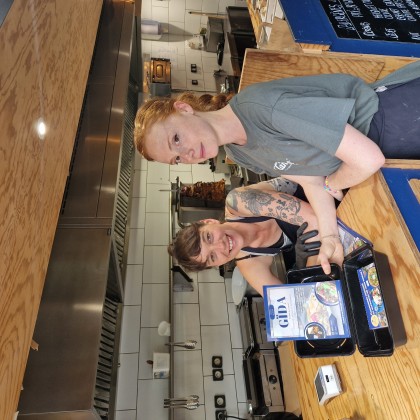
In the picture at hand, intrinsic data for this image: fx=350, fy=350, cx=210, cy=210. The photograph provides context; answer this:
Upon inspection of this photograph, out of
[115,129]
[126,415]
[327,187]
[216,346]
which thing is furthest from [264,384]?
[115,129]

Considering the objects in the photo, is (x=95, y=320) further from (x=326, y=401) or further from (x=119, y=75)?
(x=119, y=75)

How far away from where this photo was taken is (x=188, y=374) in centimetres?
380

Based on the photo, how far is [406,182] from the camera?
1151 mm

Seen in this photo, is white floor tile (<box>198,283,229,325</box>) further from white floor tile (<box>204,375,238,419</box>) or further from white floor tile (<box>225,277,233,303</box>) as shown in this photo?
white floor tile (<box>204,375,238,419</box>)

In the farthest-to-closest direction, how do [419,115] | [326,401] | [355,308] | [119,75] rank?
[119,75]
[326,401]
[419,115]
[355,308]

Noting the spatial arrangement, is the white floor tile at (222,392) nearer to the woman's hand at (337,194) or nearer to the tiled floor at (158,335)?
the tiled floor at (158,335)

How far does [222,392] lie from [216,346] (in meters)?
0.47

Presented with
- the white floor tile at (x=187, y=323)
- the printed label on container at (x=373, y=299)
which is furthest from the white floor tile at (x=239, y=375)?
the printed label on container at (x=373, y=299)

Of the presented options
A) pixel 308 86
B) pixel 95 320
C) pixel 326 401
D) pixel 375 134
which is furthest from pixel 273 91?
pixel 95 320

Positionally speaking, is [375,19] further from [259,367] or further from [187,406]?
[187,406]

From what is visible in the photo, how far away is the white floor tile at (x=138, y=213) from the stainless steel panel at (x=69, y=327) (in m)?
2.40

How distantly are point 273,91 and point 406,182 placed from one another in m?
0.53

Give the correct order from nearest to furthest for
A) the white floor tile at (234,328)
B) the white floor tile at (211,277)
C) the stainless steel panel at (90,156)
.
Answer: the stainless steel panel at (90,156), the white floor tile at (234,328), the white floor tile at (211,277)

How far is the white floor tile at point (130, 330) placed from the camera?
3850 mm
